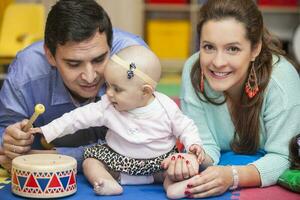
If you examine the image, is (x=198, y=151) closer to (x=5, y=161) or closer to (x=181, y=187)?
(x=181, y=187)

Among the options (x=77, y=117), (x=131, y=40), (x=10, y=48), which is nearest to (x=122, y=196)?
(x=77, y=117)

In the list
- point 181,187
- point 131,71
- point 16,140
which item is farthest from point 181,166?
point 16,140

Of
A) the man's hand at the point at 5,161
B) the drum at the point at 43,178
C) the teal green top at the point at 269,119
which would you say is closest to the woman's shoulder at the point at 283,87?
the teal green top at the point at 269,119

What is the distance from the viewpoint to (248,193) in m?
1.84

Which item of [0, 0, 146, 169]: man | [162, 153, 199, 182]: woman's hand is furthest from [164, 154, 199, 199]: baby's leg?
[0, 0, 146, 169]: man

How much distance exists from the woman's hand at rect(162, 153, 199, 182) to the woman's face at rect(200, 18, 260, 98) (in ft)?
1.06

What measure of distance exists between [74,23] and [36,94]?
0.34m

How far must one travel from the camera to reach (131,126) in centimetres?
185

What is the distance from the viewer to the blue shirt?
2.11 meters

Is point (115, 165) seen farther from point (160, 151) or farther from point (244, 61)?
point (244, 61)

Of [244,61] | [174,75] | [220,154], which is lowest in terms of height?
[174,75]

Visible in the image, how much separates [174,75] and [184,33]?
1.34ft

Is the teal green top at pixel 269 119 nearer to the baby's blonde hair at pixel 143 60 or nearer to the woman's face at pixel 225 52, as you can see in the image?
the woman's face at pixel 225 52

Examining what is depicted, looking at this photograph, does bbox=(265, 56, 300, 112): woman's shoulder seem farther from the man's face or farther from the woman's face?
the man's face
